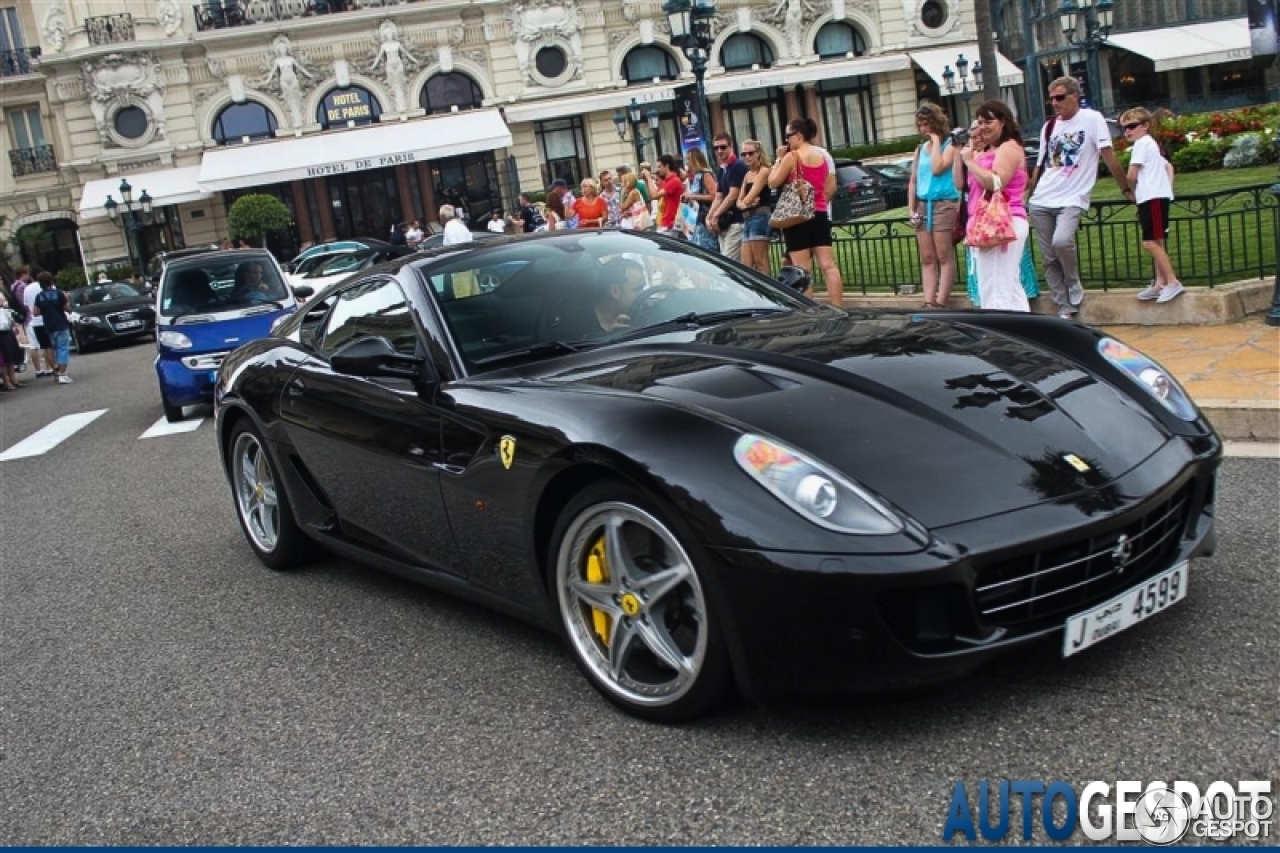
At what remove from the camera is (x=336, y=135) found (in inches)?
1850

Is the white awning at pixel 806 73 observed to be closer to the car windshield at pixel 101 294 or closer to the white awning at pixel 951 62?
the white awning at pixel 951 62

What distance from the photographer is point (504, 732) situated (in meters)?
3.90

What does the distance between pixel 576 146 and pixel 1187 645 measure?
47112 millimetres

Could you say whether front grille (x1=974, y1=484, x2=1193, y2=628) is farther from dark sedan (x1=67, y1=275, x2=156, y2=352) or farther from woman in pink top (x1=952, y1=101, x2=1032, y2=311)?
dark sedan (x1=67, y1=275, x2=156, y2=352)

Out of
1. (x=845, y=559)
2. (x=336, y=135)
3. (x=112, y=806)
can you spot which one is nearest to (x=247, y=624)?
(x=112, y=806)

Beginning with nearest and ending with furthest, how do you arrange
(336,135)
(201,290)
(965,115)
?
(201,290)
(336,135)
(965,115)

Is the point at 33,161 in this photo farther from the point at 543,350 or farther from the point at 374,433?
the point at 543,350

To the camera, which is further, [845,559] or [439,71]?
[439,71]

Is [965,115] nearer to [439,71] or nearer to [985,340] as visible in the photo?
[439,71]

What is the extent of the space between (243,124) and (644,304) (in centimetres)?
4677

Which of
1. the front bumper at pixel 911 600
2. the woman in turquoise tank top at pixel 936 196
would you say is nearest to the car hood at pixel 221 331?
the woman in turquoise tank top at pixel 936 196

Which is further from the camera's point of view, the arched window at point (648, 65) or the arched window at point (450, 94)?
the arched window at point (648, 65)

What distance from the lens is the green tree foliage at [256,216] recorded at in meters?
42.7

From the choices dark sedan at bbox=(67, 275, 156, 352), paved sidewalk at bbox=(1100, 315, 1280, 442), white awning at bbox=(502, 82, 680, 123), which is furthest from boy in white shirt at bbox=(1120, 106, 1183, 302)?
white awning at bbox=(502, 82, 680, 123)
